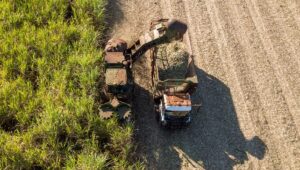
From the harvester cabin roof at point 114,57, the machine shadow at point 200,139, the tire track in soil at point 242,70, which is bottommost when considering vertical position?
the machine shadow at point 200,139

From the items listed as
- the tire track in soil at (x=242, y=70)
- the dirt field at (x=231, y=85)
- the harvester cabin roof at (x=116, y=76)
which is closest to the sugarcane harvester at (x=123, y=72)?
the harvester cabin roof at (x=116, y=76)

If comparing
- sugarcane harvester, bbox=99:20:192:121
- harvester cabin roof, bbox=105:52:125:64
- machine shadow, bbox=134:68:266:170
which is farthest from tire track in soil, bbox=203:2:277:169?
harvester cabin roof, bbox=105:52:125:64

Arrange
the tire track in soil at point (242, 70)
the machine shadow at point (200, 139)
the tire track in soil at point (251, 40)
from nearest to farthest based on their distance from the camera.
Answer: the machine shadow at point (200, 139), the tire track in soil at point (242, 70), the tire track in soil at point (251, 40)

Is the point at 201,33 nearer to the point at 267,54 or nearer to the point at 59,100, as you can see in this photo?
the point at 267,54

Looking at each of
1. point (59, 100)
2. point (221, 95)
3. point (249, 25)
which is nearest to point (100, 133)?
point (59, 100)

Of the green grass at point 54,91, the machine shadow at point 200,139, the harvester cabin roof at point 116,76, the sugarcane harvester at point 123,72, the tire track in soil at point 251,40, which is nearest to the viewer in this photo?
the green grass at point 54,91

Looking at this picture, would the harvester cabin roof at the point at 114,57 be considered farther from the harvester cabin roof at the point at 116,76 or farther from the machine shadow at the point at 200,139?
the machine shadow at the point at 200,139
